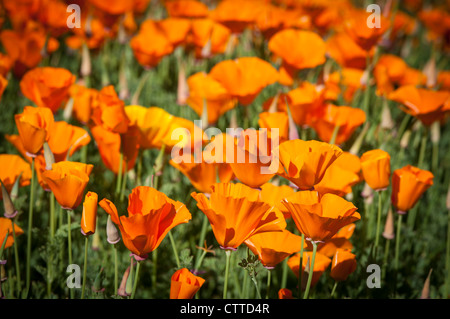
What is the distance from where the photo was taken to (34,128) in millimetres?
1009

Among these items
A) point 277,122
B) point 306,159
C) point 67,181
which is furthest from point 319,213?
point 67,181

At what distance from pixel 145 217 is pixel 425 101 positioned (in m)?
0.97

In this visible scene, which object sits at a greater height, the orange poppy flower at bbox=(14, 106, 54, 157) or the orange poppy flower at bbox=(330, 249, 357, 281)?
the orange poppy flower at bbox=(14, 106, 54, 157)

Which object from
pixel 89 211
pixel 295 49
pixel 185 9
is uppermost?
pixel 185 9

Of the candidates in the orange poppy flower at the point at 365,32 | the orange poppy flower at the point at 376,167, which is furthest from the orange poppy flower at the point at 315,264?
the orange poppy flower at the point at 365,32

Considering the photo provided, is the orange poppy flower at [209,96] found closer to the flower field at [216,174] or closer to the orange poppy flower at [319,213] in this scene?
the flower field at [216,174]

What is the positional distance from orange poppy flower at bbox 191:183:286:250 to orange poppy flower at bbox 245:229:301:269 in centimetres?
6

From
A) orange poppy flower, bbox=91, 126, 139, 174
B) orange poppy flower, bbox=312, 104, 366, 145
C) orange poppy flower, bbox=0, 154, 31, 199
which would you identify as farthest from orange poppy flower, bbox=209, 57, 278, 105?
orange poppy flower, bbox=0, 154, 31, 199

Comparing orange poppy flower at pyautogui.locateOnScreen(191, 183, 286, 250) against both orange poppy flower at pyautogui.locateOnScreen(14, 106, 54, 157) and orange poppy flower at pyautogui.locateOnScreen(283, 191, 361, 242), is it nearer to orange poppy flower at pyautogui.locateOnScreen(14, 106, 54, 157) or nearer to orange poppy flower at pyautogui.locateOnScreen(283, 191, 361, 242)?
orange poppy flower at pyautogui.locateOnScreen(283, 191, 361, 242)

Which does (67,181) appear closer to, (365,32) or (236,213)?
(236,213)

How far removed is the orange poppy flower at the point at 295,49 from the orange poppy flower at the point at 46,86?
70 centimetres

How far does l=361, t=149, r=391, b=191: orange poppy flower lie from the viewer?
3.52 feet
